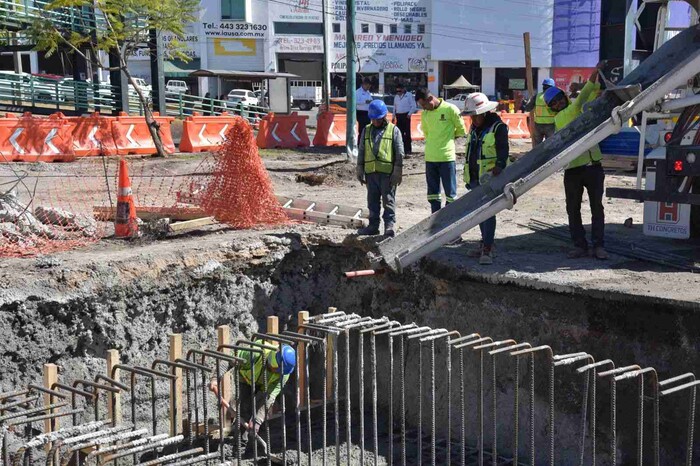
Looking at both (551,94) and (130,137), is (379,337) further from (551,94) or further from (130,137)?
(130,137)

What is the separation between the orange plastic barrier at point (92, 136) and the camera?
58.4 feet

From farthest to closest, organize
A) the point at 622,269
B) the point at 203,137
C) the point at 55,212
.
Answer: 1. the point at 203,137
2. the point at 55,212
3. the point at 622,269

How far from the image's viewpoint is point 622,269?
27.3 ft

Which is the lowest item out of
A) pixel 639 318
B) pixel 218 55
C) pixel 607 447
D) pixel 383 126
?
pixel 607 447

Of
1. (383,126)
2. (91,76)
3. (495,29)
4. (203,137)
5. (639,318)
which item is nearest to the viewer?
(639,318)

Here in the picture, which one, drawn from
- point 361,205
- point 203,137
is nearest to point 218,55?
point 203,137

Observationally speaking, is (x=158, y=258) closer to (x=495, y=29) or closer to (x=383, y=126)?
(x=383, y=126)

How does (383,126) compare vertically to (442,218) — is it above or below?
above

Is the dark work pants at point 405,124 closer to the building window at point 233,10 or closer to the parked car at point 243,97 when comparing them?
A: the parked car at point 243,97

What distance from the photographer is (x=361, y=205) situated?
12.5 meters

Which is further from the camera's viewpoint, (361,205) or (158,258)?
(361,205)

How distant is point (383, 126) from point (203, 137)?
1104 cm

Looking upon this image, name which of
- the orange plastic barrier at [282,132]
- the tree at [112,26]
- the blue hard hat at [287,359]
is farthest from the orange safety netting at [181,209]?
the orange plastic barrier at [282,132]

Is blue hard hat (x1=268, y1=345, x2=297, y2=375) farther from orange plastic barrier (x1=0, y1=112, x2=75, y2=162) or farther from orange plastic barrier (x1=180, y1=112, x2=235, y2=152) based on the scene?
orange plastic barrier (x1=180, y1=112, x2=235, y2=152)
